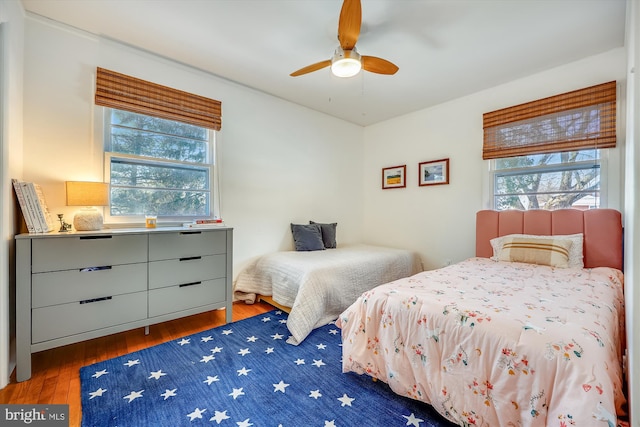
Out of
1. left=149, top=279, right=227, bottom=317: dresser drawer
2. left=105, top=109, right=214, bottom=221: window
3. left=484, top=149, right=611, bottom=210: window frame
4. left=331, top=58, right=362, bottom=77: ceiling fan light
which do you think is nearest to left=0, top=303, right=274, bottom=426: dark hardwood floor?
left=149, top=279, right=227, bottom=317: dresser drawer

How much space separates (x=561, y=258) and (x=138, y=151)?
3933mm

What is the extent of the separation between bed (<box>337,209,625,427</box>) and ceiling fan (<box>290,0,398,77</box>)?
1.62 metres

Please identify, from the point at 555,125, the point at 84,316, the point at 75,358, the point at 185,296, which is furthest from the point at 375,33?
the point at 75,358

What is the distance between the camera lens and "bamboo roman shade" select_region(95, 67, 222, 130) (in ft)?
7.63

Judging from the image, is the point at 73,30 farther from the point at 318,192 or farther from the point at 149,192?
the point at 318,192

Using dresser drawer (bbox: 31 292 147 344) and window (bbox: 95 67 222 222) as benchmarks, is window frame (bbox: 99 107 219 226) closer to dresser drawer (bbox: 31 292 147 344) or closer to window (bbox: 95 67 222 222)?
window (bbox: 95 67 222 222)

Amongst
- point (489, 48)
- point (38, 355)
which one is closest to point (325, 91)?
point (489, 48)

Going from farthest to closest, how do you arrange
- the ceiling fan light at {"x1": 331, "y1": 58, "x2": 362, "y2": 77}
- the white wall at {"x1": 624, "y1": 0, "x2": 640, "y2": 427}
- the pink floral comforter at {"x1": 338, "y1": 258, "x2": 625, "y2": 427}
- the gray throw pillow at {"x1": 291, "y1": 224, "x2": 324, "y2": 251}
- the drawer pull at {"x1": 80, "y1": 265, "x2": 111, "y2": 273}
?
1. the gray throw pillow at {"x1": 291, "y1": 224, "x2": 324, "y2": 251}
2. the ceiling fan light at {"x1": 331, "y1": 58, "x2": 362, "y2": 77}
3. the drawer pull at {"x1": 80, "y1": 265, "x2": 111, "y2": 273}
4. the pink floral comforter at {"x1": 338, "y1": 258, "x2": 625, "y2": 427}
5. the white wall at {"x1": 624, "y1": 0, "x2": 640, "y2": 427}

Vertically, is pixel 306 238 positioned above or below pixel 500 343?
above

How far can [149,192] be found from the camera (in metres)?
2.64

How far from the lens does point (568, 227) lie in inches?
100

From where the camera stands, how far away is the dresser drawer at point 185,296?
7.16ft

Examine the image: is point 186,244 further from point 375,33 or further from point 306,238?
point 375,33

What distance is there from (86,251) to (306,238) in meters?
2.18
